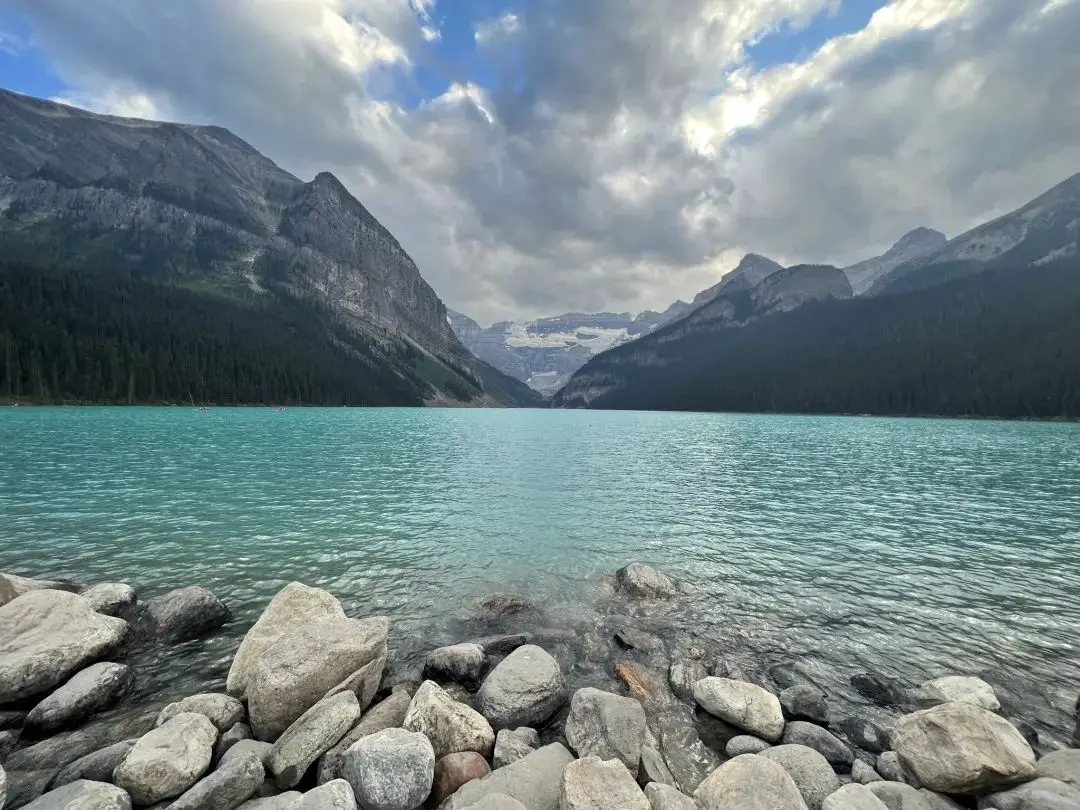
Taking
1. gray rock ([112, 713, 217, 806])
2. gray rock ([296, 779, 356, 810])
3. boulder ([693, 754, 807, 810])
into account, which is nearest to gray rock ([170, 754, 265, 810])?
gray rock ([112, 713, 217, 806])

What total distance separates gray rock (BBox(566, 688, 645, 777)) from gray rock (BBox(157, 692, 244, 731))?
6.98 metres

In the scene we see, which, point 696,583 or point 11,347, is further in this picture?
point 11,347

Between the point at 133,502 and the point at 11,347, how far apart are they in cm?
16040

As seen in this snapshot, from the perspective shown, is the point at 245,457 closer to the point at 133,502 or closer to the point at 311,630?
the point at 133,502

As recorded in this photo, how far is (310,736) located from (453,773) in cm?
281

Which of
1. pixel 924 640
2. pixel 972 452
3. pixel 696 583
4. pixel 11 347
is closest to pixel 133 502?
pixel 696 583

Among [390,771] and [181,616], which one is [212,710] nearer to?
[390,771]

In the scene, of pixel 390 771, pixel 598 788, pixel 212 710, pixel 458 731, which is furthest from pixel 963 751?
pixel 212 710

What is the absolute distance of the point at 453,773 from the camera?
27.6 ft

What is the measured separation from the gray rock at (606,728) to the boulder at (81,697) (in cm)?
1054

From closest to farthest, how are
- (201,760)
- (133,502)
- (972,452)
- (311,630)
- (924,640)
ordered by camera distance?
(201,760) → (311,630) → (924,640) → (133,502) → (972,452)

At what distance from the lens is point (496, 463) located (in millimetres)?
57438

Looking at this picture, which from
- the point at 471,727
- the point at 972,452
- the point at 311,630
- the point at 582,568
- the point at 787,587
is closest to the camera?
the point at 471,727

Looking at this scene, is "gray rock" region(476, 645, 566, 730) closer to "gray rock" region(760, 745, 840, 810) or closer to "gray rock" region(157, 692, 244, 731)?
"gray rock" region(760, 745, 840, 810)
